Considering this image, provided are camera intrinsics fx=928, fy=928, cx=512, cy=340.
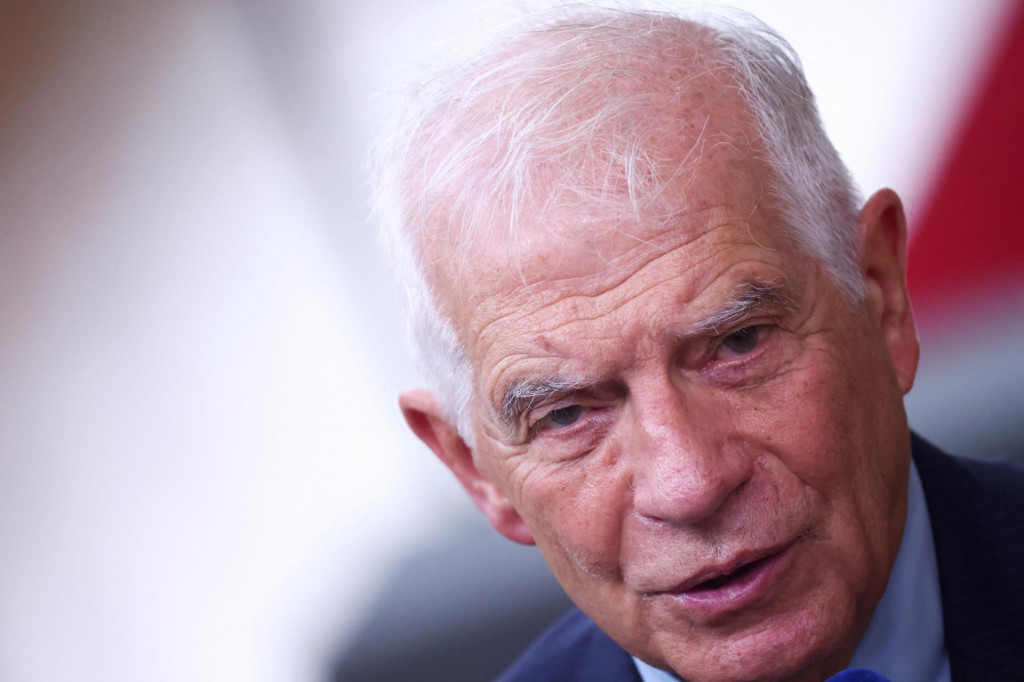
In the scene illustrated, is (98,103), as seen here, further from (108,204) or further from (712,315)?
(712,315)

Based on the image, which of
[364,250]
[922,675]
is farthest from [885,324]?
[364,250]

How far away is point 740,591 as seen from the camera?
1433 mm

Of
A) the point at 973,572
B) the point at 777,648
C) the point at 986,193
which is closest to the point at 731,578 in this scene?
the point at 777,648

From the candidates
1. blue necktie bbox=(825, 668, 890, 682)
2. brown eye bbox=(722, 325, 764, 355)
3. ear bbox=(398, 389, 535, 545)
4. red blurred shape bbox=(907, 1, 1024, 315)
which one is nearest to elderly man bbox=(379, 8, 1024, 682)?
brown eye bbox=(722, 325, 764, 355)

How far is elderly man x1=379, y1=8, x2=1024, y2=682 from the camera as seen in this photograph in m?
1.42

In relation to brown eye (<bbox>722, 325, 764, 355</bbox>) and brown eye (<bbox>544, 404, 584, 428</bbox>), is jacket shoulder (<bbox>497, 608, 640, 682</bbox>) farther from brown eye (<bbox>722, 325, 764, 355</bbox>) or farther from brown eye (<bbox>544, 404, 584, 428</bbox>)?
brown eye (<bbox>722, 325, 764, 355</bbox>)

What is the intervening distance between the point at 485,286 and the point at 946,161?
8.46 ft

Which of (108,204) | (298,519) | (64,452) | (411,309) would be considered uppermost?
(108,204)

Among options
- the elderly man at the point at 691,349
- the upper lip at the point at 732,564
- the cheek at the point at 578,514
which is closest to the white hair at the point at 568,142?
the elderly man at the point at 691,349

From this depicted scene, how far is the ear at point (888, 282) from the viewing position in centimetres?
166

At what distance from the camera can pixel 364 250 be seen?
409 cm

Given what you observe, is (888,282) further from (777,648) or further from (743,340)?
(777,648)

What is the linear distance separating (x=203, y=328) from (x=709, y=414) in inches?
120

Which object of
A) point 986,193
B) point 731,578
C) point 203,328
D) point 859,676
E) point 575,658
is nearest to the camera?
point 859,676
